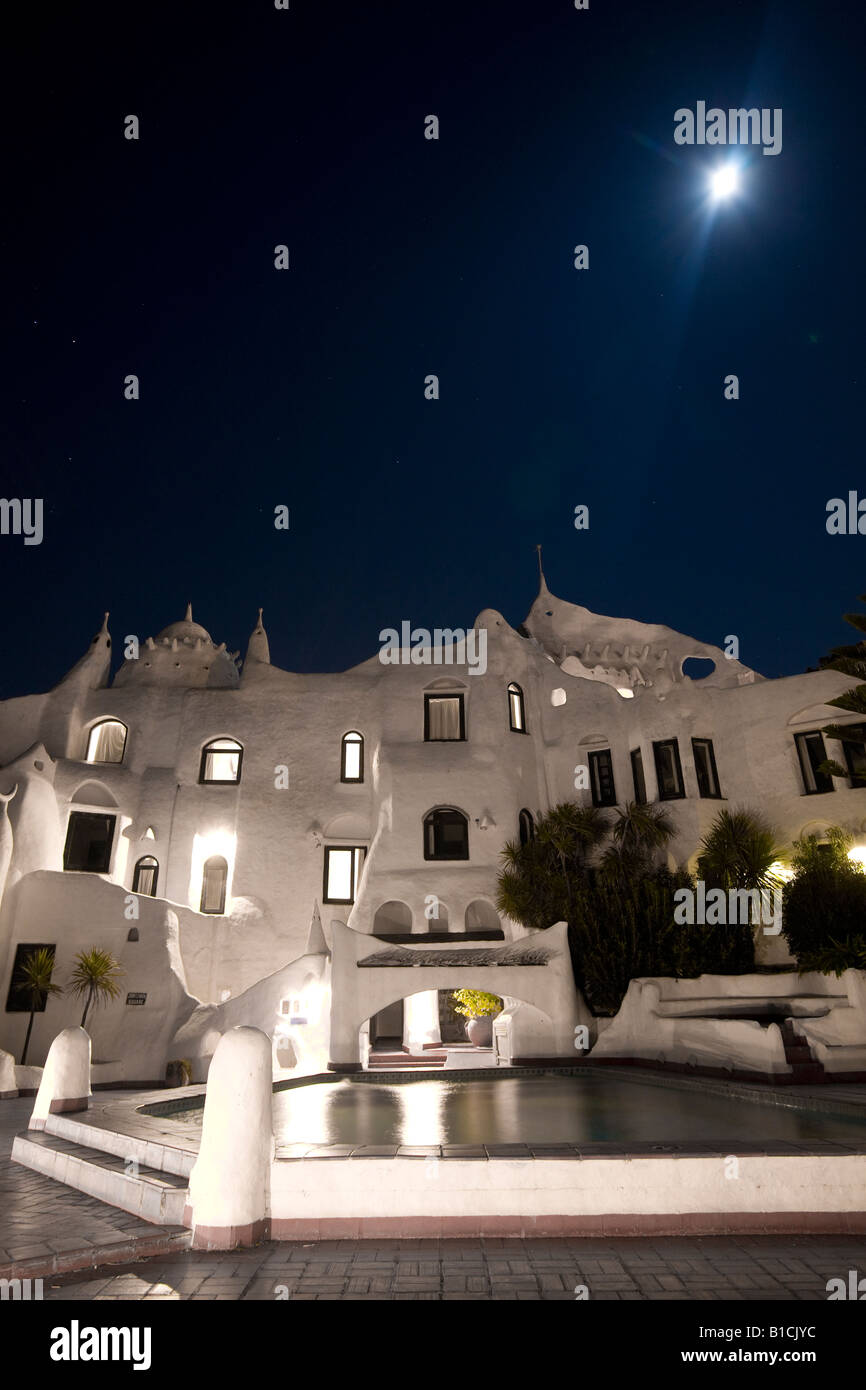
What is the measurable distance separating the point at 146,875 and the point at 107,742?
5828 mm

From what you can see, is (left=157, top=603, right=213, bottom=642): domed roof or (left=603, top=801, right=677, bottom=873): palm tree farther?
(left=157, top=603, right=213, bottom=642): domed roof

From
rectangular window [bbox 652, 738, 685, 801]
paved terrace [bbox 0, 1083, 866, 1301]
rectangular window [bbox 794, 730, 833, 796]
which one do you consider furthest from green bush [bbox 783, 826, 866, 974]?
paved terrace [bbox 0, 1083, 866, 1301]

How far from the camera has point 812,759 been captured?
23922mm

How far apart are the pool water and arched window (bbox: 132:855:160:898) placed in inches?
520

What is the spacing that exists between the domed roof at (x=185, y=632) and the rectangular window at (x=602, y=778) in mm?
15873

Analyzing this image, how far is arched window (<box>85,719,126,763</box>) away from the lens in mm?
27908

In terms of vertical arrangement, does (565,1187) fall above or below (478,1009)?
above

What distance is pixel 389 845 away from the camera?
24250 mm

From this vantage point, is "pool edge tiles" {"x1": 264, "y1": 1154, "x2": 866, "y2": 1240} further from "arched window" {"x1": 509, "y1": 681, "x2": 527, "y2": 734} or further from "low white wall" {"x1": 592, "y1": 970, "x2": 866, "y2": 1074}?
"arched window" {"x1": 509, "y1": 681, "x2": 527, "y2": 734}

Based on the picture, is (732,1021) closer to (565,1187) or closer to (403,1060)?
(565,1187)

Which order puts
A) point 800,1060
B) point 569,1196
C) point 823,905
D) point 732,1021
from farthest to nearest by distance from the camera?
point 823,905 → point 732,1021 → point 800,1060 → point 569,1196

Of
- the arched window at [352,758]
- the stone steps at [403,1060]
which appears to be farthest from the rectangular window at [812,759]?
the arched window at [352,758]

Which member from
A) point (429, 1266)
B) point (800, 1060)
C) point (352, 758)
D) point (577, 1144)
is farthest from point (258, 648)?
point (429, 1266)
